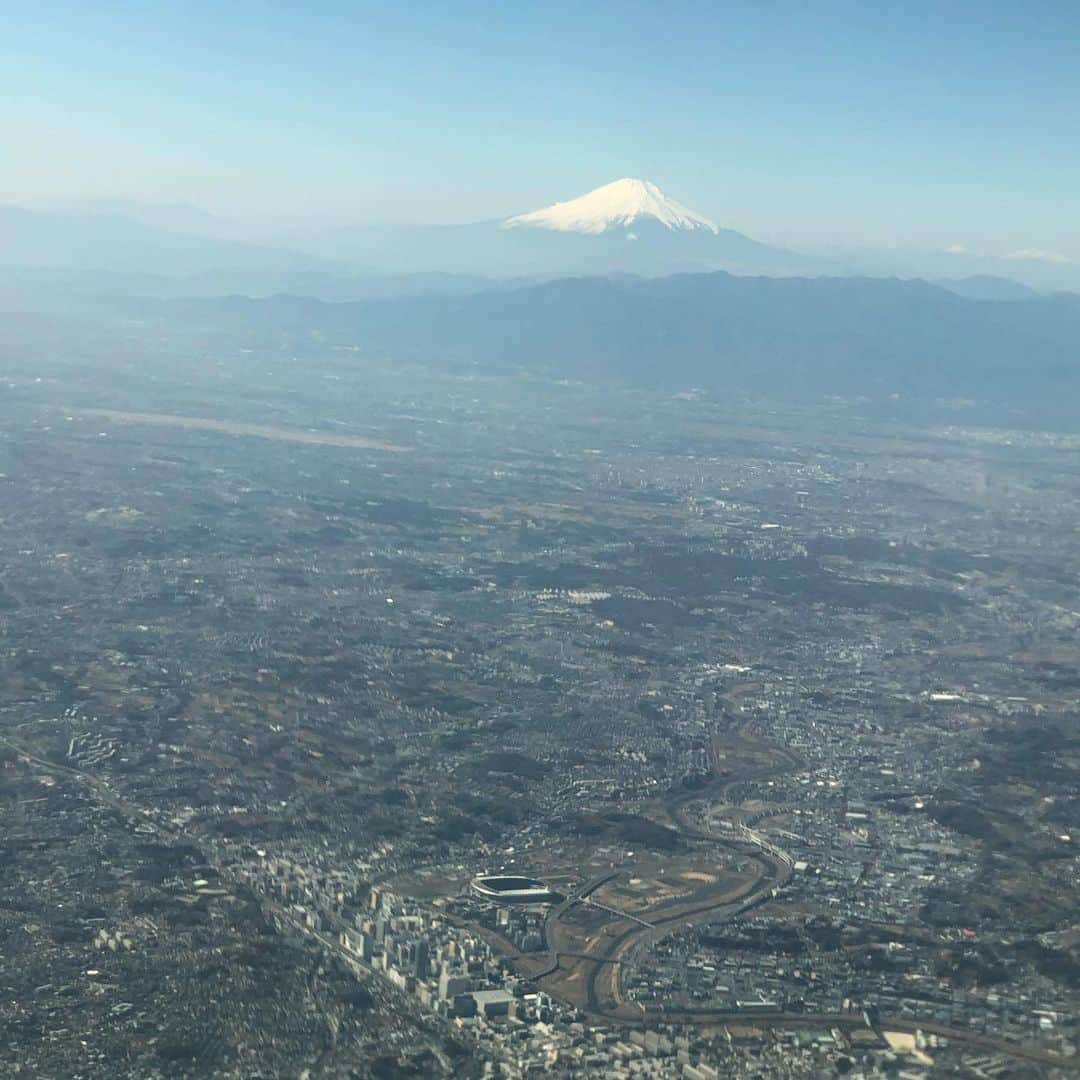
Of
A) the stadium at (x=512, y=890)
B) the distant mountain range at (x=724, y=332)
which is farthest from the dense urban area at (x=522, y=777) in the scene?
the distant mountain range at (x=724, y=332)

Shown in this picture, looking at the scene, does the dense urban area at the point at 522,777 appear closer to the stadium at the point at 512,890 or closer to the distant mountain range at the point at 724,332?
the stadium at the point at 512,890

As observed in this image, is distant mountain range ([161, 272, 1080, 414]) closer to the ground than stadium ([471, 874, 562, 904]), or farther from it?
farther from it

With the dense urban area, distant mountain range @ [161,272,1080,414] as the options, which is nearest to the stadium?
the dense urban area

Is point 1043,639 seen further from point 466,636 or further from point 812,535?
point 466,636

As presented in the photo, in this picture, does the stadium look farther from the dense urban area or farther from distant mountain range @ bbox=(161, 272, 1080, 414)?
distant mountain range @ bbox=(161, 272, 1080, 414)

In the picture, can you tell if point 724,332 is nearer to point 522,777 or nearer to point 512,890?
point 522,777

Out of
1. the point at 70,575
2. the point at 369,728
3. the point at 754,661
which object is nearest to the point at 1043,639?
the point at 754,661

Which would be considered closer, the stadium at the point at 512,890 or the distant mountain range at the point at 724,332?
the stadium at the point at 512,890

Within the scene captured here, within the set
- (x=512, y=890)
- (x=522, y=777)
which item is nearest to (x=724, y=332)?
(x=522, y=777)
